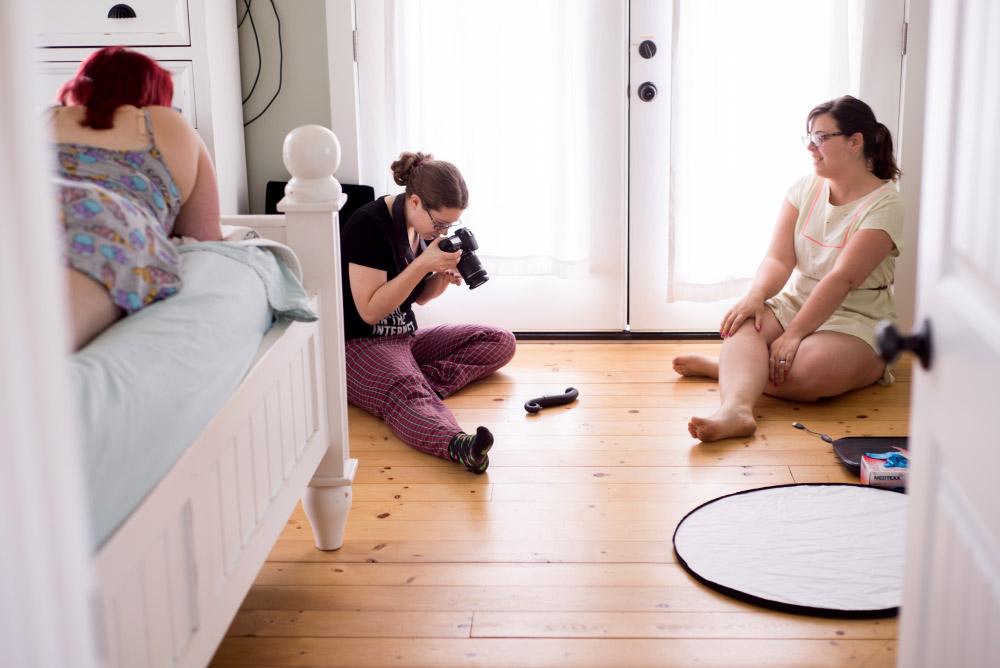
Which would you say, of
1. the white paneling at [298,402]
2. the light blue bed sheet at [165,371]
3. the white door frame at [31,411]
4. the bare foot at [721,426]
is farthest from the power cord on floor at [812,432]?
the white door frame at [31,411]

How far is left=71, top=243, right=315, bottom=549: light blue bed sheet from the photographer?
0.78m

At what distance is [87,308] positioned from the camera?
3.22 ft

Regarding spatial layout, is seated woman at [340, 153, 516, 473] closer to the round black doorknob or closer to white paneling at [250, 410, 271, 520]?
white paneling at [250, 410, 271, 520]

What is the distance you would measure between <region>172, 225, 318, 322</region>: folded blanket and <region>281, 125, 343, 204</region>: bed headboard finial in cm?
11

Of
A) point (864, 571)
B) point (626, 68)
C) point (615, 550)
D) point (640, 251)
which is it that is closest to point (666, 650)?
point (615, 550)

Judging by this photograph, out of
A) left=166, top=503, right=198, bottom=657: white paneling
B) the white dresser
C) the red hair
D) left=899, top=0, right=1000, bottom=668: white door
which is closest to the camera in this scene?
left=899, top=0, right=1000, bottom=668: white door

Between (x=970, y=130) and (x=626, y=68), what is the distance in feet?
7.60

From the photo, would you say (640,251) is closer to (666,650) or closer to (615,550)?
(615,550)

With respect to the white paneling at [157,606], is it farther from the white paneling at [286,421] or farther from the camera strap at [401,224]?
the camera strap at [401,224]

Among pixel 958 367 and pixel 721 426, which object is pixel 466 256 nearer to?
pixel 721 426

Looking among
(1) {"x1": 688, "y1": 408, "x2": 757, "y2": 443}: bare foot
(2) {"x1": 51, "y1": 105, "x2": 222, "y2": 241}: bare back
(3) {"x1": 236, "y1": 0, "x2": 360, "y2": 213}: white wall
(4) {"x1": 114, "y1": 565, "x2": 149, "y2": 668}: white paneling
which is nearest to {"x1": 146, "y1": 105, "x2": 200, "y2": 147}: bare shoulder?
(2) {"x1": 51, "y1": 105, "x2": 222, "y2": 241}: bare back

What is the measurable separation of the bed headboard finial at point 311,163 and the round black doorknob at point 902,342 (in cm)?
100

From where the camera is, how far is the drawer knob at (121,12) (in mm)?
2533

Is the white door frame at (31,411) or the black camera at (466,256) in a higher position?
the white door frame at (31,411)
